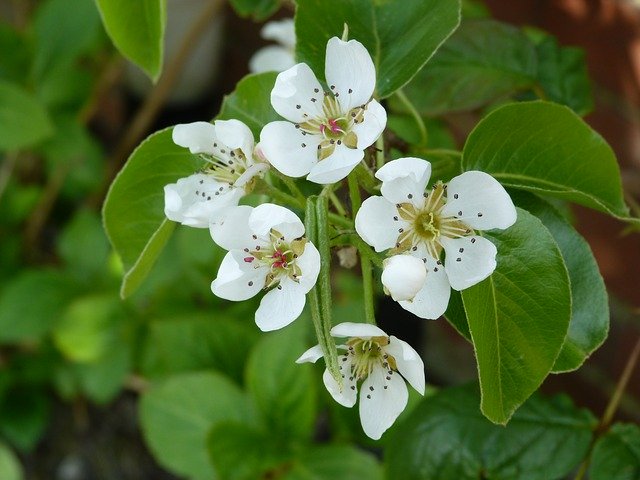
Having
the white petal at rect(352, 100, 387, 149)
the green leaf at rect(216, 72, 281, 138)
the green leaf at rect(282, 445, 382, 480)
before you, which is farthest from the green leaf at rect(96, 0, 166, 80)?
the green leaf at rect(282, 445, 382, 480)

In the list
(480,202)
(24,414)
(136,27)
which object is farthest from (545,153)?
(24,414)

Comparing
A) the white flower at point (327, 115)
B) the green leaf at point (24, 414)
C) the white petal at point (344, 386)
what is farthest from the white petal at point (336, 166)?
the green leaf at point (24, 414)

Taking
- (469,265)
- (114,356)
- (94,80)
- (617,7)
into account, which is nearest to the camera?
(469,265)

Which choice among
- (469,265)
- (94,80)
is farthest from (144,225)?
(94,80)

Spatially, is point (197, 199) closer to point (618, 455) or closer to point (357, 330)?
point (357, 330)

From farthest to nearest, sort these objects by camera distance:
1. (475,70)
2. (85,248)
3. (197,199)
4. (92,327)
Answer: (85,248)
(92,327)
(475,70)
(197,199)

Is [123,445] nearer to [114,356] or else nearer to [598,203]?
[114,356]
